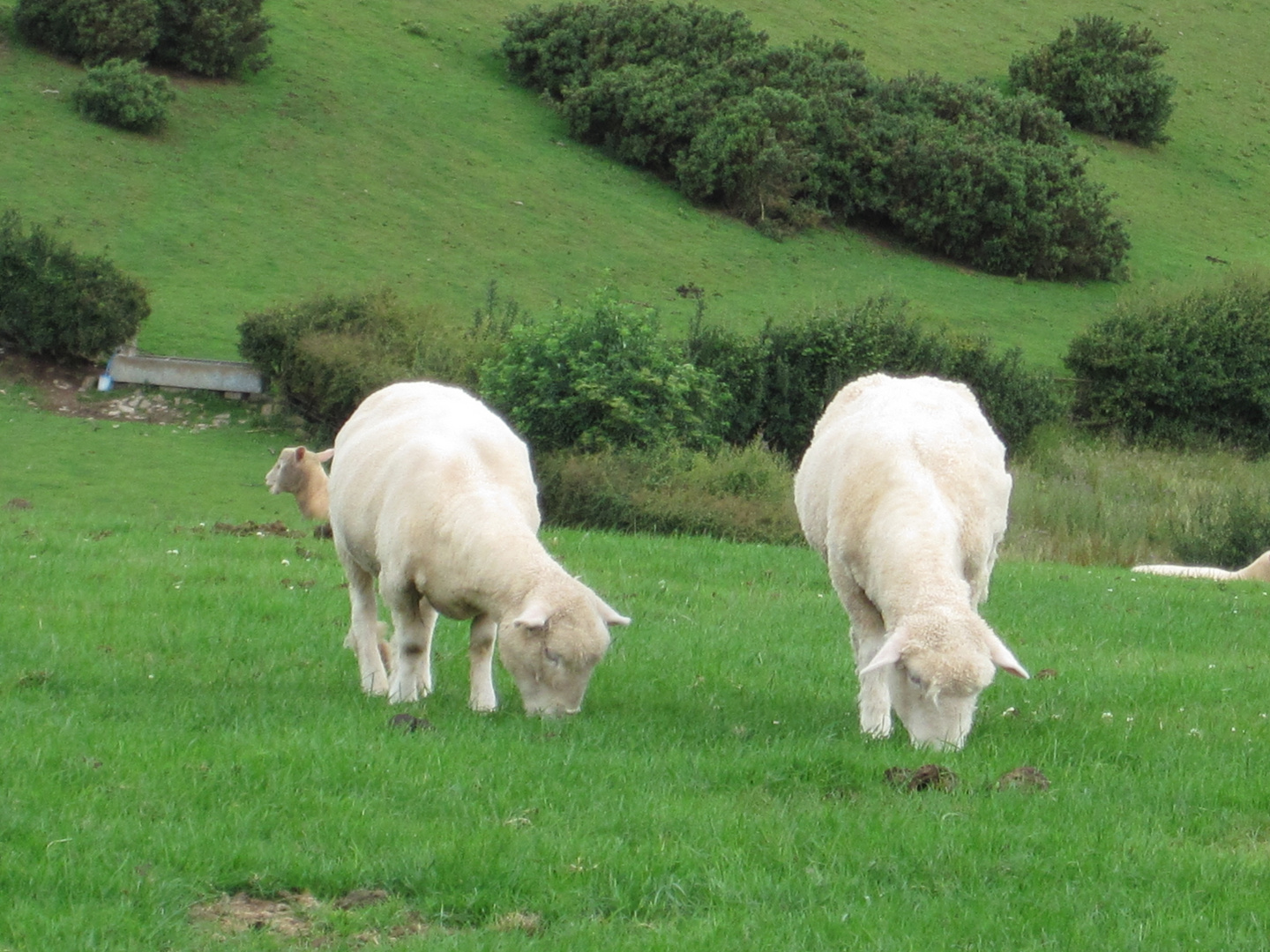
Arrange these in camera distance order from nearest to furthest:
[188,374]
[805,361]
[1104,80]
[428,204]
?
[188,374]
[805,361]
[428,204]
[1104,80]

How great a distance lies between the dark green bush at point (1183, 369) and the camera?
43.8 m

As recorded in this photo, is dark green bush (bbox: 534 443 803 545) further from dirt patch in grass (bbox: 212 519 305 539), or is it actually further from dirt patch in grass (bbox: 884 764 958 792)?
dirt patch in grass (bbox: 884 764 958 792)

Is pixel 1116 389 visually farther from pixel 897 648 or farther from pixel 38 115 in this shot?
pixel 897 648

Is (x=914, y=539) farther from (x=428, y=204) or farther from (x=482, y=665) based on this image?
(x=428, y=204)

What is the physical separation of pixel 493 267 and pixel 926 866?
42104 millimetres

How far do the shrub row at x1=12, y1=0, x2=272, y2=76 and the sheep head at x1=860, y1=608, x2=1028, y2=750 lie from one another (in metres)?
48.4

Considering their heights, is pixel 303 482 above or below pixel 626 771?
below

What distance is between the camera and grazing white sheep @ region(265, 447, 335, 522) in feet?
61.2

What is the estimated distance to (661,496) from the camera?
23.2 metres

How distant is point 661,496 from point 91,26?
35.8 m

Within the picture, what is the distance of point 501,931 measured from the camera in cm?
524

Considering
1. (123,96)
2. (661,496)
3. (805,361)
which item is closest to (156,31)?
(123,96)

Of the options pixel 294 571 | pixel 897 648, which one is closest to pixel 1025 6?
pixel 294 571

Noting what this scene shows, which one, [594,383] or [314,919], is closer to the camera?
[314,919]
